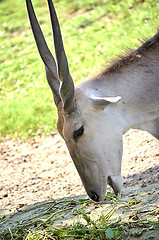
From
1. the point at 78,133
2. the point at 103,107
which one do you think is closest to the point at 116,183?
the point at 78,133

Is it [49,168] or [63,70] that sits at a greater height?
[63,70]

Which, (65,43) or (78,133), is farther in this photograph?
(65,43)

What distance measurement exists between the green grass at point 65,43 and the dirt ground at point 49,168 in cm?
47

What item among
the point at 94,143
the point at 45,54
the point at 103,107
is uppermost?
the point at 45,54

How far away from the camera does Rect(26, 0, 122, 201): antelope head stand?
339cm

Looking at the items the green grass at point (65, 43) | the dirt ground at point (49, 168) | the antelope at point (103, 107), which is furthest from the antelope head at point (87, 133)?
the green grass at point (65, 43)

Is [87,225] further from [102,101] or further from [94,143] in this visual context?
[102,101]

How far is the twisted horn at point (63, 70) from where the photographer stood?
3.08 meters

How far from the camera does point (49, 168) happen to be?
593 cm

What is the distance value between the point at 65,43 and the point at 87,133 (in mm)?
6598

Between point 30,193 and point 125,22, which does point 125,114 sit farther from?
point 125,22

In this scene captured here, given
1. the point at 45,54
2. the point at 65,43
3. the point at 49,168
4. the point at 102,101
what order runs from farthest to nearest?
the point at 65,43, the point at 49,168, the point at 45,54, the point at 102,101

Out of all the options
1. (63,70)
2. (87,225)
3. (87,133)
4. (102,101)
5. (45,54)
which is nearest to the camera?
(63,70)

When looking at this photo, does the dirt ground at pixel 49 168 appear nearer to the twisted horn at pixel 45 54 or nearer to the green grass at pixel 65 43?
the green grass at pixel 65 43
